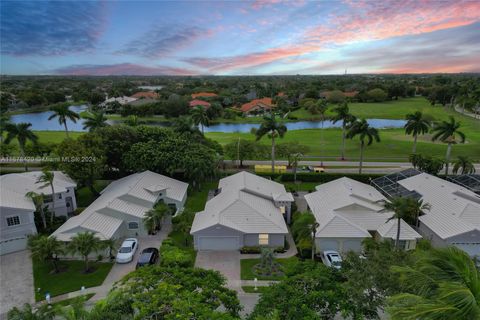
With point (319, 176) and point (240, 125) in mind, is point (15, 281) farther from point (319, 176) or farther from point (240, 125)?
point (240, 125)

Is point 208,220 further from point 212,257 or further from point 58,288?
point 58,288

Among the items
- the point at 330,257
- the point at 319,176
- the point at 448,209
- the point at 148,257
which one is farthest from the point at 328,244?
the point at 319,176

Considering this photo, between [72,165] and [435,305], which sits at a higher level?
[435,305]

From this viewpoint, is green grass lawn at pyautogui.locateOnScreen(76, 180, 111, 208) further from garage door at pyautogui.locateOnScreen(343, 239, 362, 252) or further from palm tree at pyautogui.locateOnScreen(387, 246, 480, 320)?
palm tree at pyautogui.locateOnScreen(387, 246, 480, 320)

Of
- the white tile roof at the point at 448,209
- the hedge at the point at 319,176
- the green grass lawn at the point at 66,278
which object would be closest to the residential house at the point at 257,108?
→ the hedge at the point at 319,176

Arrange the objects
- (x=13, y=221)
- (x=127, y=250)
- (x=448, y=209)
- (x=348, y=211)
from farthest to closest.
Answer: (x=348, y=211), (x=448, y=209), (x=13, y=221), (x=127, y=250)

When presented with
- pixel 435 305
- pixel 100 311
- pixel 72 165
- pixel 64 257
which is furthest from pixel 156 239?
pixel 435 305

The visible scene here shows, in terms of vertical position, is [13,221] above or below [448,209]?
below

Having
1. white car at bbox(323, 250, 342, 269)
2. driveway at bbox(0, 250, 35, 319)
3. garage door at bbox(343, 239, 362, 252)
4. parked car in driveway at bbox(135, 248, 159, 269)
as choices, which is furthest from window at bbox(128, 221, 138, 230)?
garage door at bbox(343, 239, 362, 252)
